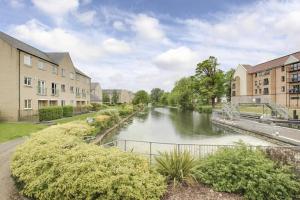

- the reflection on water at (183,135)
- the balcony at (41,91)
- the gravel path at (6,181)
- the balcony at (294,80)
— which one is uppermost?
the balcony at (294,80)

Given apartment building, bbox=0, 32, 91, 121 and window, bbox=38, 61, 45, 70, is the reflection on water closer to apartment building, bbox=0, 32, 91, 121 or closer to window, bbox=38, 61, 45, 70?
apartment building, bbox=0, 32, 91, 121

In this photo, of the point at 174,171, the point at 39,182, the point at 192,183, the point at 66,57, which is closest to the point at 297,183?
the point at 192,183

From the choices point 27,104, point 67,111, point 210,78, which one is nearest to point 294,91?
point 210,78

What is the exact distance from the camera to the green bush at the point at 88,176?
469 centimetres

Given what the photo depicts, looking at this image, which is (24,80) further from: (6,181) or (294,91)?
(294,91)

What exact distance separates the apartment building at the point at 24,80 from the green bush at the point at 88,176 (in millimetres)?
20731

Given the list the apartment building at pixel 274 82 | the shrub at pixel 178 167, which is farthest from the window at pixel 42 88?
the apartment building at pixel 274 82

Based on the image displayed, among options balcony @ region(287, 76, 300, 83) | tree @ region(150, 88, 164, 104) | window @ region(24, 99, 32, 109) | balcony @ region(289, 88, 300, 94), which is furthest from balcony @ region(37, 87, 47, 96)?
tree @ region(150, 88, 164, 104)

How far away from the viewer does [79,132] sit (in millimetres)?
12430

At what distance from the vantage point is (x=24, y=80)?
25.0 meters

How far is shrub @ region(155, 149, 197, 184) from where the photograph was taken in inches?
239

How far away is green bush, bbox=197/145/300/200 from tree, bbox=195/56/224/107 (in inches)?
2014

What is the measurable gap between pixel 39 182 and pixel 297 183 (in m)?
6.84

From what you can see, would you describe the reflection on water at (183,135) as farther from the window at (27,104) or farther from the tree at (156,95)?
the tree at (156,95)
